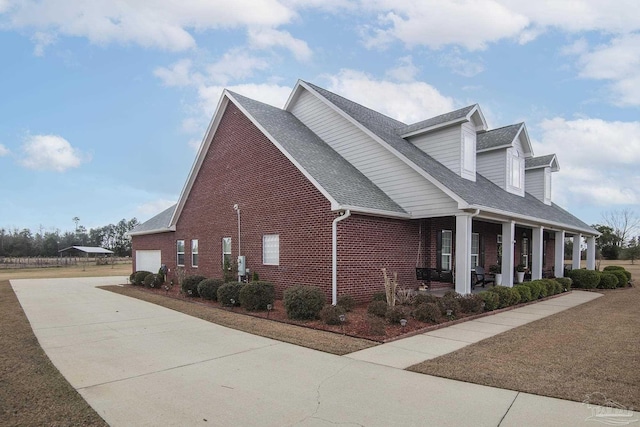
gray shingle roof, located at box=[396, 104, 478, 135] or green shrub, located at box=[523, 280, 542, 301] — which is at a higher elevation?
gray shingle roof, located at box=[396, 104, 478, 135]

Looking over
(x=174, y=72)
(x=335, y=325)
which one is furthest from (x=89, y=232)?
(x=335, y=325)

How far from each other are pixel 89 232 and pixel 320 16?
106382mm

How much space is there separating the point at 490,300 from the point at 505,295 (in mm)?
1031

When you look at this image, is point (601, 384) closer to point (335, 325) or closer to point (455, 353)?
point (455, 353)

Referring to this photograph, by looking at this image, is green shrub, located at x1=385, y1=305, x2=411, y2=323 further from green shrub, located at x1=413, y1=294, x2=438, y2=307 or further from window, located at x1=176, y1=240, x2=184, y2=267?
window, located at x1=176, y1=240, x2=184, y2=267

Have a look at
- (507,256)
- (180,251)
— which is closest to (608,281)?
(507,256)

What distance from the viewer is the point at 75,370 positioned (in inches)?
237

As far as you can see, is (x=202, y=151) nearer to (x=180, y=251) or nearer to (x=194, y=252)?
(x=194, y=252)

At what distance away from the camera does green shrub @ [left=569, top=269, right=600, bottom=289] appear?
18.8 m

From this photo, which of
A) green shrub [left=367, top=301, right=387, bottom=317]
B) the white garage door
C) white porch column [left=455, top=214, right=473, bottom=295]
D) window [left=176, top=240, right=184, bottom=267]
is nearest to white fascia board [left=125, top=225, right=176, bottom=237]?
window [left=176, top=240, right=184, bottom=267]

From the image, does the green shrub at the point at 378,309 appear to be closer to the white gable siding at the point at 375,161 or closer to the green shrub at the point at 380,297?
the green shrub at the point at 380,297

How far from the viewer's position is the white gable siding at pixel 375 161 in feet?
41.0

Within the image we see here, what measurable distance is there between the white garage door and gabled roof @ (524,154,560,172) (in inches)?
844

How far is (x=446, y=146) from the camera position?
15141 mm
